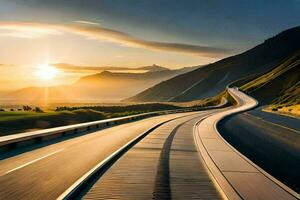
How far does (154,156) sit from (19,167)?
530 centimetres

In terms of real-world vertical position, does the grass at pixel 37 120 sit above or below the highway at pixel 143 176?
above

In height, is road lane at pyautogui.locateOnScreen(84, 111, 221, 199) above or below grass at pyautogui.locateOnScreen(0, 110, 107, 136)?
below

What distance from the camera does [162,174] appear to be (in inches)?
535

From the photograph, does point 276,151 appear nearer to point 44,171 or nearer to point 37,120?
point 44,171

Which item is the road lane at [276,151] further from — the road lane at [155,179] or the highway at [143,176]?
the road lane at [155,179]

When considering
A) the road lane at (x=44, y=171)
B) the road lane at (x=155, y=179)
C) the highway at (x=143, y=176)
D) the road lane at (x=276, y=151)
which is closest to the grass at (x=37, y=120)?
the road lane at (x=276, y=151)

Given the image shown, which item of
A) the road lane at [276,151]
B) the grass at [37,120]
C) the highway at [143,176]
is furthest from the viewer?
the grass at [37,120]

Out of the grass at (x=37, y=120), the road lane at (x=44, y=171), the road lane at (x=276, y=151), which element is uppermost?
the grass at (x=37, y=120)

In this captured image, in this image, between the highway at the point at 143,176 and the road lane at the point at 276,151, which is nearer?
the highway at the point at 143,176

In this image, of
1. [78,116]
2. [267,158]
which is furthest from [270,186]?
[78,116]

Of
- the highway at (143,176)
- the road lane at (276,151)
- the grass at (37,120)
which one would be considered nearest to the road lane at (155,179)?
the highway at (143,176)

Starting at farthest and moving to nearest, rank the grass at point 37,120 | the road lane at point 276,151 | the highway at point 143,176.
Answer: the grass at point 37,120, the road lane at point 276,151, the highway at point 143,176

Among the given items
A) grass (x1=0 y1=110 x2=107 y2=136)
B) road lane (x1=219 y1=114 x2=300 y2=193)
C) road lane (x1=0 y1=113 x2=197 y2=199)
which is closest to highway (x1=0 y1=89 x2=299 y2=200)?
road lane (x1=0 y1=113 x2=197 y2=199)

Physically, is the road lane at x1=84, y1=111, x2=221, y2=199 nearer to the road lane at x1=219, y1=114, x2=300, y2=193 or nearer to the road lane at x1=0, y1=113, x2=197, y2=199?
the road lane at x1=0, y1=113, x2=197, y2=199
